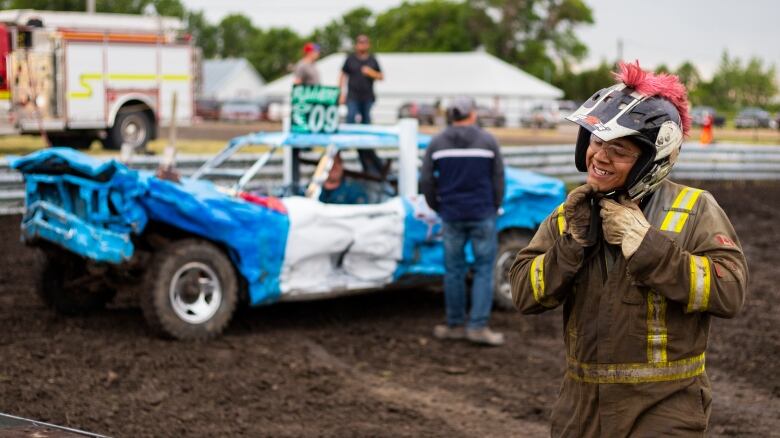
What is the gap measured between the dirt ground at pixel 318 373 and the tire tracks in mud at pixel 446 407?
13 mm

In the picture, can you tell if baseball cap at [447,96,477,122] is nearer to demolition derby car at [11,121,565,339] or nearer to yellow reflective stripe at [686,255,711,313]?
demolition derby car at [11,121,565,339]

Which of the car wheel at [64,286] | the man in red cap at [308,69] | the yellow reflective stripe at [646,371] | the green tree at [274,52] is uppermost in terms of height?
→ the green tree at [274,52]

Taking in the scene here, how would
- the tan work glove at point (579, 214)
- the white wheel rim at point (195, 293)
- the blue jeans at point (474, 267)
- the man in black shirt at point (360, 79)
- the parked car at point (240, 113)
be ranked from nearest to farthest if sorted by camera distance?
the tan work glove at point (579, 214)
the white wheel rim at point (195, 293)
the blue jeans at point (474, 267)
the man in black shirt at point (360, 79)
the parked car at point (240, 113)

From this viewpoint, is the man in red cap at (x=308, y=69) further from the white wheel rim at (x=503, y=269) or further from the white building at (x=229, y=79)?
the white building at (x=229, y=79)

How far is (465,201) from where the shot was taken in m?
8.49

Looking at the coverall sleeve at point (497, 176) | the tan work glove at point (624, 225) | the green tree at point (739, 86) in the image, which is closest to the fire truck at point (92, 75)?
the coverall sleeve at point (497, 176)

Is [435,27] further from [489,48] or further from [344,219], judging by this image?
[344,219]

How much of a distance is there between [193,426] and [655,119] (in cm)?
381

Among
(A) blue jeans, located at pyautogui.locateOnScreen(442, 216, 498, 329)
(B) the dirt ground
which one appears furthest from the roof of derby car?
(B) the dirt ground

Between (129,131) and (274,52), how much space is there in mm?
104353

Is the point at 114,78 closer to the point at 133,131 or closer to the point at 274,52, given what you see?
the point at 133,131

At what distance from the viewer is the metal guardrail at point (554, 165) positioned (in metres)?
12.9

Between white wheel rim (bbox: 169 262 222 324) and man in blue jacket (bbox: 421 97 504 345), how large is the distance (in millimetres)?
1792

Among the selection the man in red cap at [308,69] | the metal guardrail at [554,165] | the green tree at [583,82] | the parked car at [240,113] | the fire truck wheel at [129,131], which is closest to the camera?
the metal guardrail at [554,165]
